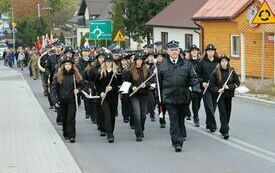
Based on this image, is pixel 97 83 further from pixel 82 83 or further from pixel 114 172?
pixel 114 172

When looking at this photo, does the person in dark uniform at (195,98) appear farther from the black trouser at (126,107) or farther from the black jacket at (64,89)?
the black jacket at (64,89)

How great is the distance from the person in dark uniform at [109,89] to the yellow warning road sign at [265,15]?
28.3ft

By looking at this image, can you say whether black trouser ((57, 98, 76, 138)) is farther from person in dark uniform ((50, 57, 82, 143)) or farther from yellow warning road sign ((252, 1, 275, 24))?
yellow warning road sign ((252, 1, 275, 24))

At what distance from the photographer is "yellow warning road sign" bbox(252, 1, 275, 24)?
19250 millimetres

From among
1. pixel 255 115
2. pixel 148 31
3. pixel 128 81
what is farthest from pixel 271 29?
pixel 148 31

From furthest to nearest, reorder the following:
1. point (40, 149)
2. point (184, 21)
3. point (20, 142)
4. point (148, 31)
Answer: point (148, 31) < point (184, 21) < point (20, 142) < point (40, 149)

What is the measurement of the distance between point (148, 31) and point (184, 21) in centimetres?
993

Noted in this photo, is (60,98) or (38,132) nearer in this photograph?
(60,98)

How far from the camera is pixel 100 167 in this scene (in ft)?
31.2

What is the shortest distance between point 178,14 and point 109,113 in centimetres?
3184

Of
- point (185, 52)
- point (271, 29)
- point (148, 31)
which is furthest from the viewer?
point (148, 31)

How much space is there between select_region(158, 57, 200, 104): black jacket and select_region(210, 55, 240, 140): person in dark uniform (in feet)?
4.22

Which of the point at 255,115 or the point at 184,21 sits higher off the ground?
the point at 184,21

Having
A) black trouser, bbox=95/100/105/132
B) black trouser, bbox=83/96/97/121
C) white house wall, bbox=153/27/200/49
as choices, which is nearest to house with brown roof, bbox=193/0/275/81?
white house wall, bbox=153/27/200/49
